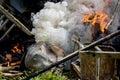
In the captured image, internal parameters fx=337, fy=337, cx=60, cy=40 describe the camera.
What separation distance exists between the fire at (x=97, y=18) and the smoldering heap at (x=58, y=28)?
19 cm

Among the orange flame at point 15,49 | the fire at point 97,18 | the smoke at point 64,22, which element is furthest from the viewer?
the orange flame at point 15,49

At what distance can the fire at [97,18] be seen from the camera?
11.2m

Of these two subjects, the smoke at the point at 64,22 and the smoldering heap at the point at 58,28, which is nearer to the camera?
the smoldering heap at the point at 58,28

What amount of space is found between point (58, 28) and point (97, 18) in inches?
53.7

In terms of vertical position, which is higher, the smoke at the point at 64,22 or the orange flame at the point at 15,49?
the smoke at the point at 64,22

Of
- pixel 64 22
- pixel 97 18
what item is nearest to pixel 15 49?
pixel 64 22

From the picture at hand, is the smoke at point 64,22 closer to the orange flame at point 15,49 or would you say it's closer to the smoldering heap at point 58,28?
the smoldering heap at point 58,28

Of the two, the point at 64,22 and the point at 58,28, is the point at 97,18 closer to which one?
the point at 64,22

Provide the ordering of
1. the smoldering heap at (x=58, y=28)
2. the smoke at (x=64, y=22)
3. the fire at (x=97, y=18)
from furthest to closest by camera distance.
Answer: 1. the fire at (x=97, y=18)
2. the smoke at (x=64, y=22)
3. the smoldering heap at (x=58, y=28)

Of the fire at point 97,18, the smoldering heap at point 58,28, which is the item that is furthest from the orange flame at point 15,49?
the fire at point 97,18

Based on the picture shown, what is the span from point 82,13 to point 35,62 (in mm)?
2666

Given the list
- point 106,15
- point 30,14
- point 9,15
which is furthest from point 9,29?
point 106,15

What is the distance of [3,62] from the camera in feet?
37.3

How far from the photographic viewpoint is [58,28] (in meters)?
11.5
